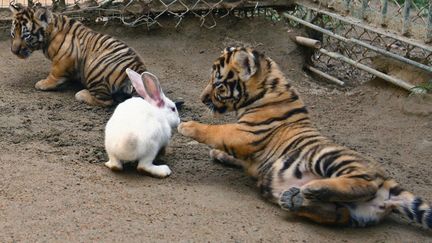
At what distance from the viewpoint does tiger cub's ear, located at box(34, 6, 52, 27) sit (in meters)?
6.82

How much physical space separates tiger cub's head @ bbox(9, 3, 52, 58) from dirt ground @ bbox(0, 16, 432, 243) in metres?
0.39

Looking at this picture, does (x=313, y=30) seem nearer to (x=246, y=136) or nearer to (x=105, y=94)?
(x=105, y=94)

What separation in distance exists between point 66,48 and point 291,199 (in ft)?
11.1

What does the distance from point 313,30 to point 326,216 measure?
432cm

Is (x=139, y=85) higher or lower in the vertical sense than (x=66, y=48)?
higher

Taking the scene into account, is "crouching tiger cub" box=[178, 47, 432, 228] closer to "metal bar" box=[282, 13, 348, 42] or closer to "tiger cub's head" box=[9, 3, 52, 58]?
"tiger cub's head" box=[9, 3, 52, 58]

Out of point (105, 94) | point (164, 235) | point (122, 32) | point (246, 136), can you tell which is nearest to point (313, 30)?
point (122, 32)

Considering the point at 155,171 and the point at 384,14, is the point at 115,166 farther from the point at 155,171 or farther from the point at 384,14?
the point at 384,14

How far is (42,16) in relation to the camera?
6.83 m

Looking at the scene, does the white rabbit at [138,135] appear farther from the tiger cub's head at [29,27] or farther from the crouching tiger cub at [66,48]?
the tiger cub's head at [29,27]

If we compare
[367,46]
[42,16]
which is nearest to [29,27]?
[42,16]

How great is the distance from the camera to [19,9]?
6887mm

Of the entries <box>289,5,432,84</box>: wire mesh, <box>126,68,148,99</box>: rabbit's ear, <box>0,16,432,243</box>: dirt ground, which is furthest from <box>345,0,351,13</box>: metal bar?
<box>126,68,148,99</box>: rabbit's ear

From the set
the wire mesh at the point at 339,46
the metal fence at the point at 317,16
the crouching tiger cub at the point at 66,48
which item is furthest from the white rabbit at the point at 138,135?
the wire mesh at the point at 339,46
